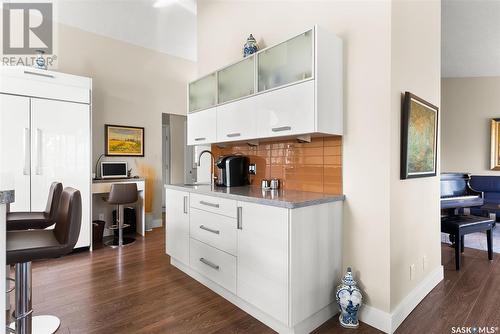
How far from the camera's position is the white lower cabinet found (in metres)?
1.77

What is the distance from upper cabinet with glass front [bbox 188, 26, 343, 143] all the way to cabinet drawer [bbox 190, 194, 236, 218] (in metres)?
0.60

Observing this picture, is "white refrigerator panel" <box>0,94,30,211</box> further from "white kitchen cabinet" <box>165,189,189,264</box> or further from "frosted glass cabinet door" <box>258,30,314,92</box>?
"frosted glass cabinet door" <box>258,30,314,92</box>

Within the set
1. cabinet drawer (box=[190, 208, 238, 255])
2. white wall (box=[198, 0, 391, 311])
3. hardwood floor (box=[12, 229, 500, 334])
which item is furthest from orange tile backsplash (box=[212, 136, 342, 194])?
hardwood floor (box=[12, 229, 500, 334])

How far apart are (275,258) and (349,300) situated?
0.59 metres

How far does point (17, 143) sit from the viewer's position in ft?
10.2

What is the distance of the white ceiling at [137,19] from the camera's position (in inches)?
145

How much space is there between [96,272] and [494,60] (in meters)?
6.92

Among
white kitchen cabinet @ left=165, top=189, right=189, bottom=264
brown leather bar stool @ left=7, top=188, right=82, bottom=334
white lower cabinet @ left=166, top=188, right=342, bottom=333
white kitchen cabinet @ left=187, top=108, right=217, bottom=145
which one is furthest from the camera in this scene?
white kitchen cabinet @ left=187, top=108, right=217, bottom=145

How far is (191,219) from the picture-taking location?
8.84 ft

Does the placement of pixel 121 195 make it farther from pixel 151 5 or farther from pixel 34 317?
pixel 151 5

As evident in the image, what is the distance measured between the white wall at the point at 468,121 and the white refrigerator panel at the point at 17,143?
7.33 metres

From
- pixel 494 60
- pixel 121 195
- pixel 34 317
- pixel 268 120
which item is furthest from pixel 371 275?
pixel 494 60

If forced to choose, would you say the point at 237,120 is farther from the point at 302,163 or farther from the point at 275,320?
the point at 275,320

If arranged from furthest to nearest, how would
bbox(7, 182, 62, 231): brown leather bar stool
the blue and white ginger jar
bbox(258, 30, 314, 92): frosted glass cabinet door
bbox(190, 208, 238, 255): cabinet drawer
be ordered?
the blue and white ginger jar → bbox(190, 208, 238, 255): cabinet drawer → bbox(258, 30, 314, 92): frosted glass cabinet door → bbox(7, 182, 62, 231): brown leather bar stool
